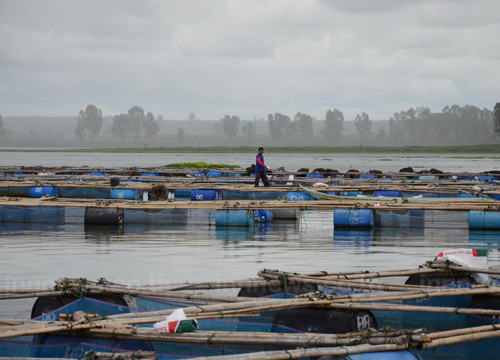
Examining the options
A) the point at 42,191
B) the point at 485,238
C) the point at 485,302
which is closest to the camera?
the point at 485,302

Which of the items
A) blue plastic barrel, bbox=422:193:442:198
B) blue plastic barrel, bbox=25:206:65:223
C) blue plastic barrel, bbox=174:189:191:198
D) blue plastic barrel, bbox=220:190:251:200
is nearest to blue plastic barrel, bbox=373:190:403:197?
blue plastic barrel, bbox=422:193:442:198

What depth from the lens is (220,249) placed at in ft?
67.9

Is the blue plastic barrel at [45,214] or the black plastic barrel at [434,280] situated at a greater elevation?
the black plastic barrel at [434,280]

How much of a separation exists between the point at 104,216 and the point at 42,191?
396 inches

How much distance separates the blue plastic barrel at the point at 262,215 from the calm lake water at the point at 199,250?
0.33 meters

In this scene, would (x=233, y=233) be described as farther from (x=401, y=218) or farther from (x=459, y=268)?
(x=459, y=268)

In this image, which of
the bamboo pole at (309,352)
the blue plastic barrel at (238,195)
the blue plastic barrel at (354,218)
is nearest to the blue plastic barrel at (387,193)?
the blue plastic barrel at (238,195)

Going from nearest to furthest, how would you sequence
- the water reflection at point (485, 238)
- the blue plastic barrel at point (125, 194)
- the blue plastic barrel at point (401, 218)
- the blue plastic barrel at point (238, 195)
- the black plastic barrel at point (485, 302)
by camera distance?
1. the black plastic barrel at point (485, 302)
2. the water reflection at point (485, 238)
3. the blue plastic barrel at point (401, 218)
4. the blue plastic barrel at point (238, 195)
5. the blue plastic barrel at point (125, 194)

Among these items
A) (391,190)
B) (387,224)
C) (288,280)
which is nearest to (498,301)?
(288,280)

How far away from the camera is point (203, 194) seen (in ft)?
107

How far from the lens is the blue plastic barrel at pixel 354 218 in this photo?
24952 mm

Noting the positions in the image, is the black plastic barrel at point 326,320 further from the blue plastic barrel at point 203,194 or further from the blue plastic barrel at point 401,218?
the blue plastic barrel at point 203,194

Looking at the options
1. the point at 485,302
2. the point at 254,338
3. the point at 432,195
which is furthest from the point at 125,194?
the point at 254,338

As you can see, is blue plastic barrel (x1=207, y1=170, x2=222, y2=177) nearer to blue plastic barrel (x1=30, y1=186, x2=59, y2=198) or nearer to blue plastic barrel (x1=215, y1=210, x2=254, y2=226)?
blue plastic barrel (x1=30, y1=186, x2=59, y2=198)
